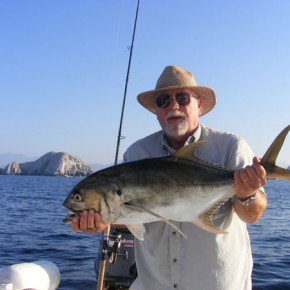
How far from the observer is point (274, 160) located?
3.69 m

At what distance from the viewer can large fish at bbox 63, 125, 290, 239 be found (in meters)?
3.59

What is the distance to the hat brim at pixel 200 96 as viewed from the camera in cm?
471

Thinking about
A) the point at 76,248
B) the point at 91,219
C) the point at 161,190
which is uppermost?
the point at 161,190

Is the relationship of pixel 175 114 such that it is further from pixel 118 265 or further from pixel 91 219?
pixel 118 265

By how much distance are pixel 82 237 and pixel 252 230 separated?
27.2 feet

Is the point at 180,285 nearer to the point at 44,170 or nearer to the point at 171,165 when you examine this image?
the point at 171,165

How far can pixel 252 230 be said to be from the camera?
72.0ft

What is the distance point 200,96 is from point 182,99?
0.38 meters

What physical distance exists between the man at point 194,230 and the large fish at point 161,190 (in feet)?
0.61

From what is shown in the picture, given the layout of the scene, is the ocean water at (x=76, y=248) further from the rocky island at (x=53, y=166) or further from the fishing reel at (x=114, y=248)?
the rocky island at (x=53, y=166)

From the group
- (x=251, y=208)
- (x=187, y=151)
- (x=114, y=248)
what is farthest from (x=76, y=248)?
(x=187, y=151)

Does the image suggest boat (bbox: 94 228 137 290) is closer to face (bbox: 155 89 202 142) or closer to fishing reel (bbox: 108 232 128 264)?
fishing reel (bbox: 108 232 128 264)

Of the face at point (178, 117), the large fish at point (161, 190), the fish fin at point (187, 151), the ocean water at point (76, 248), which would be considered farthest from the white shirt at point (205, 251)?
the ocean water at point (76, 248)

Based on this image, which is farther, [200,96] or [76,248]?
[76,248]
